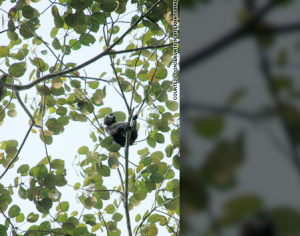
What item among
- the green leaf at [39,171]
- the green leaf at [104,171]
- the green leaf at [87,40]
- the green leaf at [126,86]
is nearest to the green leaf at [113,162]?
the green leaf at [104,171]

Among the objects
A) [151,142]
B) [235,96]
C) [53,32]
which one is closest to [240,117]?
[235,96]

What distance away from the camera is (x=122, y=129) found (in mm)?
2324

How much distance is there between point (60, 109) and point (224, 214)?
77.6 inches

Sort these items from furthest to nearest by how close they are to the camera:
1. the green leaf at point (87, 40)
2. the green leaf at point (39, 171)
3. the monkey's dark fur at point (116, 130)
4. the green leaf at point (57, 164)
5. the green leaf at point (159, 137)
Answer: the monkey's dark fur at point (116, 130), the green leaf at point (159, 137), the green leaf at point (87, 40), the green leaf at point (57, 164), the green leaf at point (39, 171)

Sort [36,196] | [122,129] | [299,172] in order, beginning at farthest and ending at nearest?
[122,129]
[36,196]
[299,172]

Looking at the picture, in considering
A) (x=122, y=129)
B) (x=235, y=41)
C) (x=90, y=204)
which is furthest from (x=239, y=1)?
(x=122, y=129)

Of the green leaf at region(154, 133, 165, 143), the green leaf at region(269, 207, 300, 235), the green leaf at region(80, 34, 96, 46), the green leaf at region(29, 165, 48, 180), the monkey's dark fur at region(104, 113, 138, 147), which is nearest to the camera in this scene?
the green leaf at region(269, 207, 300, 235)

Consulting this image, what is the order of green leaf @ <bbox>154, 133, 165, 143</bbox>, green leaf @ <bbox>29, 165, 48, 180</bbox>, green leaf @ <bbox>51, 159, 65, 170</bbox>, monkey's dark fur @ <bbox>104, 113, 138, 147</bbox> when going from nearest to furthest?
1. green leaf @ <bbox>29, 165, 48, 180</bbox>
2. green leaf @ <bbox>51, 159, 65, 170</bbox>
3. green leaf @ <bbox>154, 133, 165, 143</bbox>
4. monkey's dark fur @ <bbox>104, 113, 138, 147</bbox>

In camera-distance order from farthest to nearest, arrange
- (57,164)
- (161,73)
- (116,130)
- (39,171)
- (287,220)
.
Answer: (116,130), (161,73), (57,164), (39,171), (287,220)

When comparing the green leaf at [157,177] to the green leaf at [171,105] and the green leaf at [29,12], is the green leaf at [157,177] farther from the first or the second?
the green leaf at [29,12]

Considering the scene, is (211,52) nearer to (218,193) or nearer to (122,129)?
(218,193)

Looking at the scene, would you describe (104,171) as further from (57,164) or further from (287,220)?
(287,220)

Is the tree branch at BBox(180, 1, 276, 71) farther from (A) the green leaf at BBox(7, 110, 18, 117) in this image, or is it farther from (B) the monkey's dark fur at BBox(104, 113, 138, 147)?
(A) the green leaf at BBox(7, 110, 18, 117)

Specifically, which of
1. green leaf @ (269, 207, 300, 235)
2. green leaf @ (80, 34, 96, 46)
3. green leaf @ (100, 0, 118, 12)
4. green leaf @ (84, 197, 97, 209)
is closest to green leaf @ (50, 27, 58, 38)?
green leaf @ (80, 34, 96, 46)
